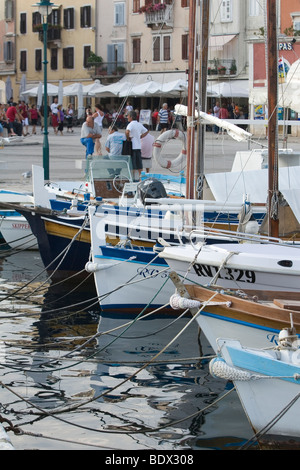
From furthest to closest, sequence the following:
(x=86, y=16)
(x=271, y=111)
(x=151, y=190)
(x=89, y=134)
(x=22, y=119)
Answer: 1. (x=86, y=16)
2. (x=22, y=119)
3. (x=89, y=134)
4. (x=151, y=190)
5. (x=271, y=111)

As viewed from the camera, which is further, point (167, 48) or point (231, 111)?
point (167, 48)

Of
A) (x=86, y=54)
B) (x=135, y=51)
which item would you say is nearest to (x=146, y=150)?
(x=135, y=51)

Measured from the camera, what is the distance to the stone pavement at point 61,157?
23531 millimetres

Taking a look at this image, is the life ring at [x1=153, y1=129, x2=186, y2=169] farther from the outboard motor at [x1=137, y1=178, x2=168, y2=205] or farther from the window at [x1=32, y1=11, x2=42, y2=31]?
the window at [x1=32, y1=11, x2=42, y2=31]

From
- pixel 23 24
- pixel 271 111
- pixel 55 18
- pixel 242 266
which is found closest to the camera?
pixel 242 266

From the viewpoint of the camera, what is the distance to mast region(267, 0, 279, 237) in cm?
1119

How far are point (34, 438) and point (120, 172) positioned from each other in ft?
29.9

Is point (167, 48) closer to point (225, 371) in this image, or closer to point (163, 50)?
point (163, 50)

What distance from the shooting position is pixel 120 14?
65500 millimetres

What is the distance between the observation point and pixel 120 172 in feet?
53.2

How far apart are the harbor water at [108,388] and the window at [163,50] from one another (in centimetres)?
5067

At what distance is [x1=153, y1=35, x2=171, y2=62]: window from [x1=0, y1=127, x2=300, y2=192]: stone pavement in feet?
63.1

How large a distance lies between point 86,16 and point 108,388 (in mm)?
60971

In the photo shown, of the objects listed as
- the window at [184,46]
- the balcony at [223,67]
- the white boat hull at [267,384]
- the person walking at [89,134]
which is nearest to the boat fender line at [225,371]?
the white boat hull at [267,384]
